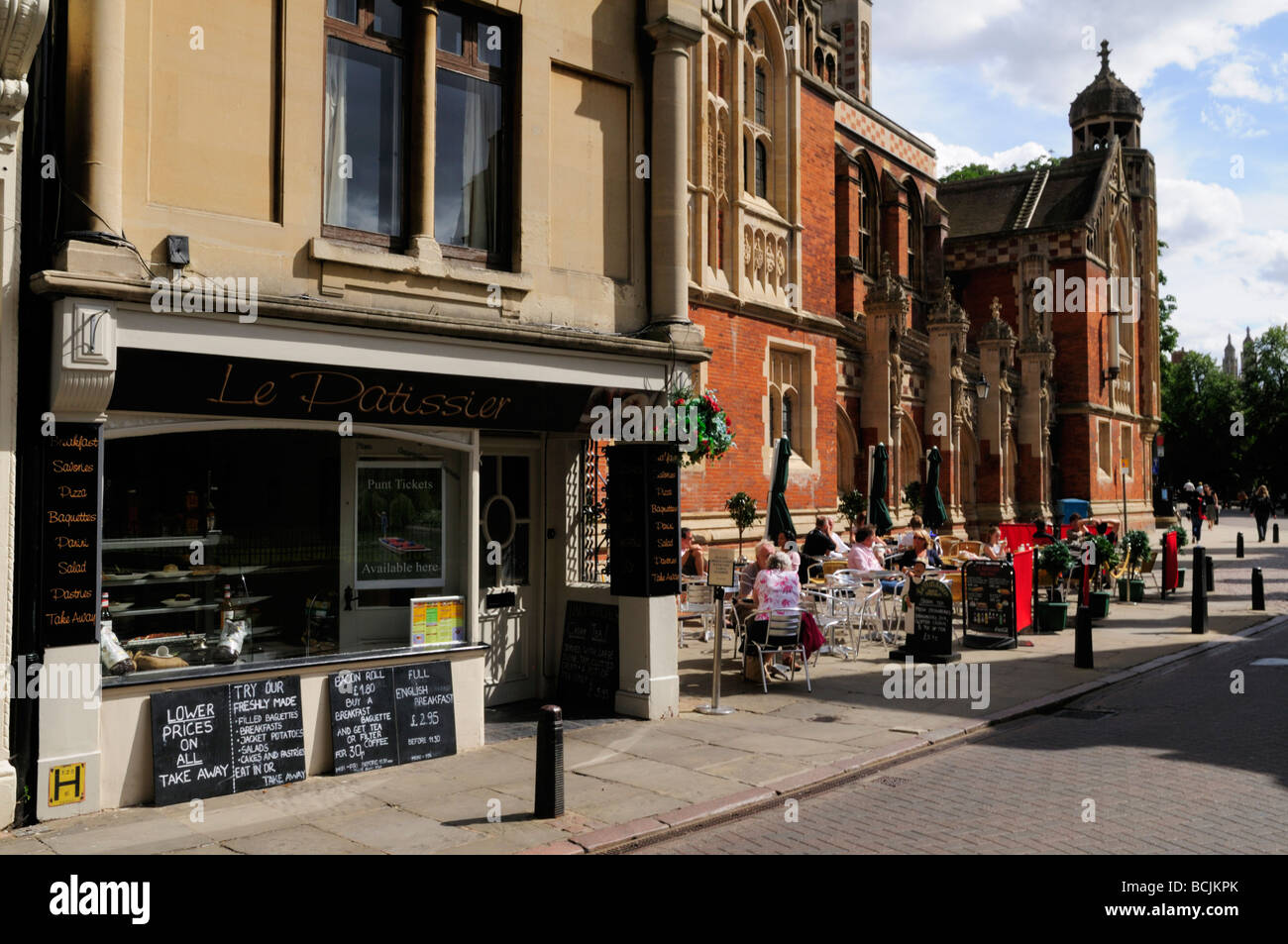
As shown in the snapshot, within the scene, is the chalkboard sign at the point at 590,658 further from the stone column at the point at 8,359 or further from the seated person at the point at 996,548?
the seated person at the point at 996,548

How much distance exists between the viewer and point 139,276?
24.3 feet

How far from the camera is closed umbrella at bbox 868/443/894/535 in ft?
71.8

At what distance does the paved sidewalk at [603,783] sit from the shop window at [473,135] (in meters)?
4.79

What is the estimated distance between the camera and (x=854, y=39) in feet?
139

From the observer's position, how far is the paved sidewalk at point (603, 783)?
6.80 meters

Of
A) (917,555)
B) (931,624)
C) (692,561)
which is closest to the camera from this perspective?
(931,624)

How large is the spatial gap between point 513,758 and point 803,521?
13595 mm

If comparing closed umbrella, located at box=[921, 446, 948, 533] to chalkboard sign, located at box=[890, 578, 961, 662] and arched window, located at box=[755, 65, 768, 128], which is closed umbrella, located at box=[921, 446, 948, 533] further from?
chalkboard sign, located at box=[890, 578, 961, 662]

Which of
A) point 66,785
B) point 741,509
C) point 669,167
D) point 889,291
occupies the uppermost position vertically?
point 889,291

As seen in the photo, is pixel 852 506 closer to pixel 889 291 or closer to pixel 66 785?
pixel 889 291

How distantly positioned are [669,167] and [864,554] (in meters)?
7.78

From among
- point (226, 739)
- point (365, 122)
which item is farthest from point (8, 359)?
point (365, 122)

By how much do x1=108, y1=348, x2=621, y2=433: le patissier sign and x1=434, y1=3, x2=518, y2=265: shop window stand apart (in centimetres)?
141

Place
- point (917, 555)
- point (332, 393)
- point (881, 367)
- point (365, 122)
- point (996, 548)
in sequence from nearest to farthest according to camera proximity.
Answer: point (332, 393), point (365, 122), point (917, 555), point (996, 548), point (881, 367)
